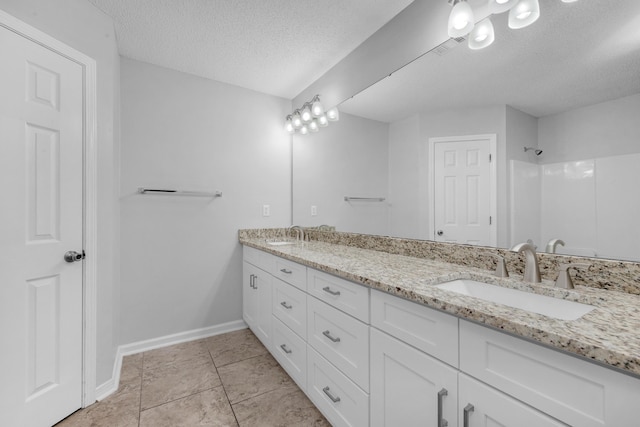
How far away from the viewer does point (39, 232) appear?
1.39 metres

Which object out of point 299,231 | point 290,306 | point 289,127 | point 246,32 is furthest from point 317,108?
point 290,306

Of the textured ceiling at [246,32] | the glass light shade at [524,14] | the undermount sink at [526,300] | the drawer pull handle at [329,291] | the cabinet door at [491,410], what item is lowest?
the cabinet door at [491,410]

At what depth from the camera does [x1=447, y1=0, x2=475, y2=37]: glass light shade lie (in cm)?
129

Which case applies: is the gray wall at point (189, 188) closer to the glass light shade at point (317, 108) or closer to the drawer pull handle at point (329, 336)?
the glass light shade at point (317, 108)

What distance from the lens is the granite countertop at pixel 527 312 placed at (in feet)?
1.83

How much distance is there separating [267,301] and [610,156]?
1949 millimetres

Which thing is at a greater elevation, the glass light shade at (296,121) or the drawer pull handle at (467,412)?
the glass light shade at (296,121)

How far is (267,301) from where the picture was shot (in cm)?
205

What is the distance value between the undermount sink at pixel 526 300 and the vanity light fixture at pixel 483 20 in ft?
3.51

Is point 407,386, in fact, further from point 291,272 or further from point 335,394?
point 291,272

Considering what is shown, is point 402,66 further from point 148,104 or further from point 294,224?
point 148,104

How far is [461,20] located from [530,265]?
3.72 feet

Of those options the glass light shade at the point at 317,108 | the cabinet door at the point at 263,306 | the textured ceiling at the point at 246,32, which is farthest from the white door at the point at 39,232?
the glass light shade at the point at 317,108

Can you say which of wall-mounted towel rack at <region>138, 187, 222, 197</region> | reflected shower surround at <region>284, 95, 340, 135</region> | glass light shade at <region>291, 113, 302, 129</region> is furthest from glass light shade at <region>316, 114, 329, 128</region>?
wall-mounted towel rack at <region>138, 187, 222, 197</region>
